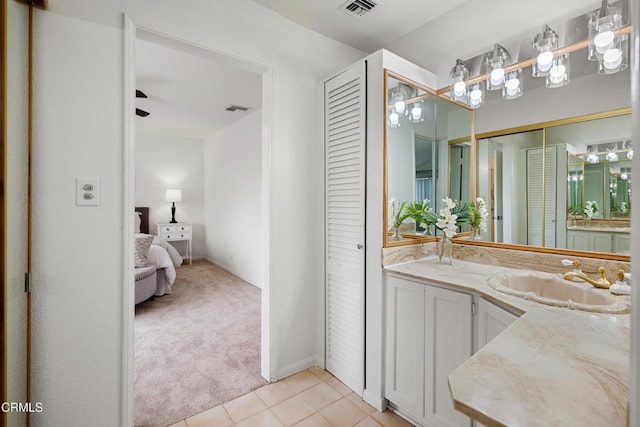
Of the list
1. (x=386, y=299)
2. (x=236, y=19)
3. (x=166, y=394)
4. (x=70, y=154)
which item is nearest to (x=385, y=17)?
(x=236, y=19)

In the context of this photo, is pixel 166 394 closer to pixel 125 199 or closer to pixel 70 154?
pixel 125 199

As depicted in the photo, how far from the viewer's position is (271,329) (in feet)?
6.98

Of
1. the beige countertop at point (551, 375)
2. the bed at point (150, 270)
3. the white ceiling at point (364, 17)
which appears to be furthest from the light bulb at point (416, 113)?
the bed at point (150, 270)

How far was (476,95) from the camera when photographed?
206 centimetres

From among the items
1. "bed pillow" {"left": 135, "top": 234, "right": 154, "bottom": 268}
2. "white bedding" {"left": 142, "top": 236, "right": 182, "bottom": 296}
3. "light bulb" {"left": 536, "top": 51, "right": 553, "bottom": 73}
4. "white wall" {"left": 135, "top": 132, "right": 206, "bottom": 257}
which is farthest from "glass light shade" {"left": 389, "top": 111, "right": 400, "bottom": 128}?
"white wall" {"left": 135, "top": 132, "right": 206, "bottom": 257}

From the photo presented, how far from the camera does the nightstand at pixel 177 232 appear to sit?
5656mm

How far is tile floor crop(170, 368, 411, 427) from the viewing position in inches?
68.7

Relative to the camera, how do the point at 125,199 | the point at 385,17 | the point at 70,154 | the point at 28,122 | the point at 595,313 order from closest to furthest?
1. the point at 595,313
2. the point at 28,122
3. the point at 70,154
4. the point at 125,199
5. the point at 385,17

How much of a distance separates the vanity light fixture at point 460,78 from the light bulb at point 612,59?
0.70m

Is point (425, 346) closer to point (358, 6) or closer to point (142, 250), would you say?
point (358, 6)

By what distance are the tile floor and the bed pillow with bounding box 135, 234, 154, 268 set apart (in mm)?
2201

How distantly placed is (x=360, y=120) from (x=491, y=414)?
1716 millimetres

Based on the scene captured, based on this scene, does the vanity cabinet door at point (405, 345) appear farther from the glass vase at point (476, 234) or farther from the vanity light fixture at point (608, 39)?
the vanity light fixture at point (608, 39)

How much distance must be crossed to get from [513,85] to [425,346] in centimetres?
164
